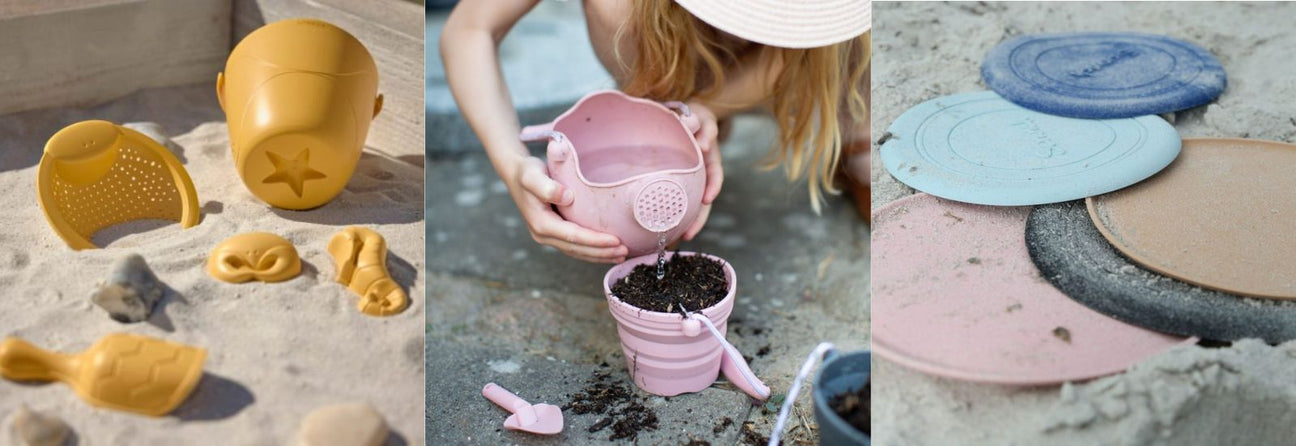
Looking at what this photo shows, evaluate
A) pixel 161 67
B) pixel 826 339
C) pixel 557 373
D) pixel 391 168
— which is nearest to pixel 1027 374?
pixel 826 339

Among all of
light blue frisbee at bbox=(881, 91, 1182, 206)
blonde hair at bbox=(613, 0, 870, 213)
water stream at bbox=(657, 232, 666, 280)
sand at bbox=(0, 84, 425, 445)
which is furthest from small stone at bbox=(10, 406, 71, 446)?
light blue frisbee at bbox=(881, 91, 1182, 206)

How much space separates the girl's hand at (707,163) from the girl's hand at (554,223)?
0.16 m

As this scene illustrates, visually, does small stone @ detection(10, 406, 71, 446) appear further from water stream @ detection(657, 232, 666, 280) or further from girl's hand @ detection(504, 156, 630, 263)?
water stream @ detection(657, 232, 666, 280)

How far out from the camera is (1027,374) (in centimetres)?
112

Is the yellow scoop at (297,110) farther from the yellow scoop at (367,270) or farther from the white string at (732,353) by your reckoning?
the white string at (732,353)

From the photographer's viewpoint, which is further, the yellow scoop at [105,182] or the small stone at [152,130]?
the small stone at [152,130]

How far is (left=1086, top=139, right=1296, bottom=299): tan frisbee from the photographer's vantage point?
1280 millimetres

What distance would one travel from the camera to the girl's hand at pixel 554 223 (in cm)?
146

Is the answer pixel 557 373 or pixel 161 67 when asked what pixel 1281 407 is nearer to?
pixel 557 373

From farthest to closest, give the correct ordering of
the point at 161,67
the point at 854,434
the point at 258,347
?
the point at 161,67
the point at 258,347
the point at 854,434

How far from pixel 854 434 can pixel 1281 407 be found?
0.50m

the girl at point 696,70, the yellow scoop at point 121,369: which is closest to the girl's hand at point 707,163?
the girl at point 696,70

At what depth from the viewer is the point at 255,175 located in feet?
5.02

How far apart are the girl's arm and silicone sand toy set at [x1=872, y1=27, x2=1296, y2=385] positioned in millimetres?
442
